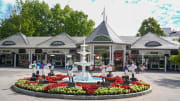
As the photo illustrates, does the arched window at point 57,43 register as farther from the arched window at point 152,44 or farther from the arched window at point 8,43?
the arched window at point 152,44

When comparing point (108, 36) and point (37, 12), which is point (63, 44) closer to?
point (108, 36)

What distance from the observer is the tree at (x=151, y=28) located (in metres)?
48.3

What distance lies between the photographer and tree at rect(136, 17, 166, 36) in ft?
159

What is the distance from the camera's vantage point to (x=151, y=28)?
160 feet

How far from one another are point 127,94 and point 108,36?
1534 centimetres

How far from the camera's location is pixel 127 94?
9.88 metres

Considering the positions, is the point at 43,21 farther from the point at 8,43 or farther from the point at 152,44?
the point at 152,44

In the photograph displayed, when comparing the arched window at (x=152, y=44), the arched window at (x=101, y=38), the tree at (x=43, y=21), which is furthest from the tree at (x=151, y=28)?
the arched window at (x=101, y=38)

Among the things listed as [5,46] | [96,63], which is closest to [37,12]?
[5,46]

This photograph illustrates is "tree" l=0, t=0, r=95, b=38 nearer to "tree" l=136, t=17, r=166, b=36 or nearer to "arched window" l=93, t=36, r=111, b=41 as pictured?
"tree" l=136, t=17, r=166, b=36

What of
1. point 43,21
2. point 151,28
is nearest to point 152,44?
point 151,28

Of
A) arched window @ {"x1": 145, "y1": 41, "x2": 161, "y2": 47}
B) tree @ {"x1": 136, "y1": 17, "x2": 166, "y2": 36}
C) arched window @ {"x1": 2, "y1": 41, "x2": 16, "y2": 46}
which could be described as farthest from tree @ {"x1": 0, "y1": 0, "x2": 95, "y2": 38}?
arched window @ {"x1": 145, "y1": 41, "x2": 161, "y2": 47}

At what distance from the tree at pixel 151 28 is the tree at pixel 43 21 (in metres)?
14.5

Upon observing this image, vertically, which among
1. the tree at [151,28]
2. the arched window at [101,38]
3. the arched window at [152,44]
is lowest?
the arched window at [152,44]
